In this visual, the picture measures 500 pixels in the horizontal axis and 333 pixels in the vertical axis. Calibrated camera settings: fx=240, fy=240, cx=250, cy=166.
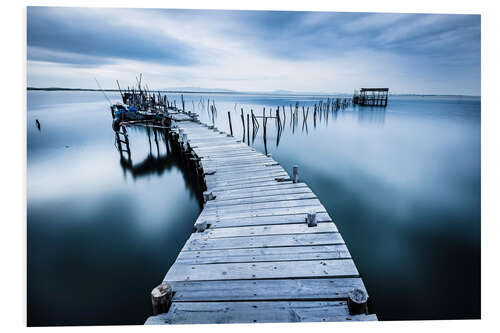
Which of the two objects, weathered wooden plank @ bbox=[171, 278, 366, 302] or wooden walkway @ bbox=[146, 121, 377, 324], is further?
weathered wooden plank @ bbox=[171, 278, 366, 302]

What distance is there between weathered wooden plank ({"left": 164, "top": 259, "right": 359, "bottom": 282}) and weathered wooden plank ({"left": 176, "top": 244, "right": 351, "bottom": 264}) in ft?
0.24

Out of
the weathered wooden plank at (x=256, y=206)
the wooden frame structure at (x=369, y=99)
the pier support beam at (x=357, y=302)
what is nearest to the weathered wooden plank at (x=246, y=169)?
the weathered wooden plank at (x=256, y=206)

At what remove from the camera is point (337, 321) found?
2.28 meters

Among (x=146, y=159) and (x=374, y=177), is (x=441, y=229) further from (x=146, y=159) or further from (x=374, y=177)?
(x=146, y=159)

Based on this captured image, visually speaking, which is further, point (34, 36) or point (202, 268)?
point (34, 36)

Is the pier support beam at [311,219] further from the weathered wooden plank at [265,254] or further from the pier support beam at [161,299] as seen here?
the pier support beam at [161,299]

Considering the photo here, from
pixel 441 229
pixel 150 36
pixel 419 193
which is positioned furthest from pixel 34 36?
pixel 419 193

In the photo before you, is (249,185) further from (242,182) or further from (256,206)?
(256,206)

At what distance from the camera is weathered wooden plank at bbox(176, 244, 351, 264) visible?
2.99m

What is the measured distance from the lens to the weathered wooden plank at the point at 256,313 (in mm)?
2297

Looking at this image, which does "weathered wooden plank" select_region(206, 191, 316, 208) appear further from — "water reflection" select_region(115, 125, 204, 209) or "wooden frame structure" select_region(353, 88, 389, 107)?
"wooden frame structure" select_region(353, 88, 389, 107)

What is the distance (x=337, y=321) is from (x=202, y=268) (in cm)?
155

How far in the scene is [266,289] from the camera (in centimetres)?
254

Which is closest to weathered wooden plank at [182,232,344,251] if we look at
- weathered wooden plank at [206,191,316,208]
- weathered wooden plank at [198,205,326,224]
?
weathered wooden plank at [198,205,326,224]
